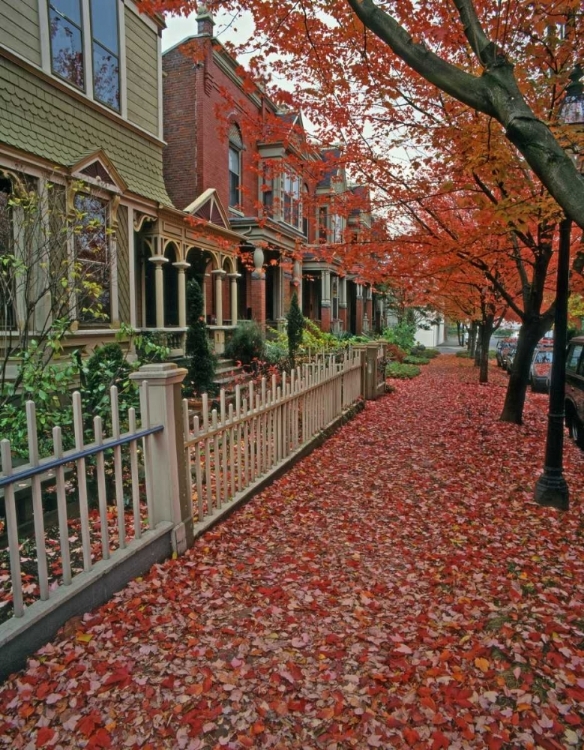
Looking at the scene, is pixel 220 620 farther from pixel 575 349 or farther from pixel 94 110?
pixel 94 110

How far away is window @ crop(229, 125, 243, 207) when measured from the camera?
1733 centimetres

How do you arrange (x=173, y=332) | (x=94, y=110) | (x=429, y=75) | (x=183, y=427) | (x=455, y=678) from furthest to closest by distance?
(x=173, y=332) < (x=94, y=110) < (x=183, y=427) < (x=429, y=75) < (x=455, y=678)

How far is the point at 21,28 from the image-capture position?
834cm

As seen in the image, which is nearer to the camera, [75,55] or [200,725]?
[200,725]

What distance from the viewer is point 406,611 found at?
11.9 ft

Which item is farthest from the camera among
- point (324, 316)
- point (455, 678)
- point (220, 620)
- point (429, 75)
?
point (324, 316)

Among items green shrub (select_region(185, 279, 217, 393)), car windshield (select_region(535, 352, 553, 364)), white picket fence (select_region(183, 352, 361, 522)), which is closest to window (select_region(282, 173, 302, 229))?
car windshield (select_region(535, 352, 553, 364))

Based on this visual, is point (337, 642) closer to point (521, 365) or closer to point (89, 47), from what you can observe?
point (521, 365)

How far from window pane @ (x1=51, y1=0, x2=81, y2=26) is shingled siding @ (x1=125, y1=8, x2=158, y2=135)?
161cm

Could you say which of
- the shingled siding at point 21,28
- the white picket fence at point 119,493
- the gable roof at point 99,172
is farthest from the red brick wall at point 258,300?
the white picket fence at point 119,493

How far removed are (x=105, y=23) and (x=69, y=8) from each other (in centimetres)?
123

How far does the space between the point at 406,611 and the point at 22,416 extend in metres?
3.99

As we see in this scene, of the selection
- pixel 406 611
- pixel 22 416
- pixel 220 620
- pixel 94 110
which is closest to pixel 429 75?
pixel 406 611

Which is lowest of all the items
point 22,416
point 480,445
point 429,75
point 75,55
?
point 480,445
